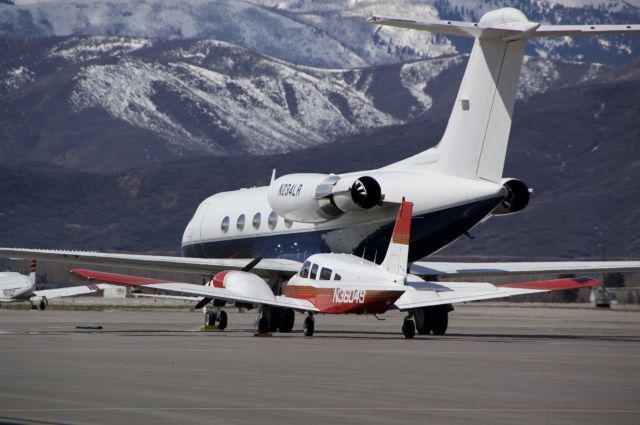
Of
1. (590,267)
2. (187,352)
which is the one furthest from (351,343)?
(590,267)

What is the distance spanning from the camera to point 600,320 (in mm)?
57469

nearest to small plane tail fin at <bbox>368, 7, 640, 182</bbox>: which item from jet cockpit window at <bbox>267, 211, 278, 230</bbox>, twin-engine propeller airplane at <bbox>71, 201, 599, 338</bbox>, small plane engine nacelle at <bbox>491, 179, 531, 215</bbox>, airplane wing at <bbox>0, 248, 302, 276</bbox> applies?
small plane engine nacelle at <bbox>491, 179, 531, 215</bbox>

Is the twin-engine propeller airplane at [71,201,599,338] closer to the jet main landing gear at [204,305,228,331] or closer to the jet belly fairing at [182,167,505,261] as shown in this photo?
the jet belly fairing at [182,167,505,261]

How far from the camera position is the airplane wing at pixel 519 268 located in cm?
3997

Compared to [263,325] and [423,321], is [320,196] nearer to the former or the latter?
[263,325]

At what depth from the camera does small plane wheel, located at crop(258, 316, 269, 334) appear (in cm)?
3822

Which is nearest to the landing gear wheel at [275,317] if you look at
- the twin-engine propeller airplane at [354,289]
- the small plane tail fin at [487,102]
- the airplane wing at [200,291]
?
the twin-engine propeller airplane at [354,289]

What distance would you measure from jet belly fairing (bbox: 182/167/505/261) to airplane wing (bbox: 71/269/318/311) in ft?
10.4

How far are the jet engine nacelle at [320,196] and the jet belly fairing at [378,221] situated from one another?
9 cm

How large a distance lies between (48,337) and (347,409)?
18344 mm

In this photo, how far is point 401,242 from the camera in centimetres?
3350

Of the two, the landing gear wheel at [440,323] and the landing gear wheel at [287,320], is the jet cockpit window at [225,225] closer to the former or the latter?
the landing gear wheel at [287,320]

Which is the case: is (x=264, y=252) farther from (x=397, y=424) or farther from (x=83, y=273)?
(x=397, y=424)

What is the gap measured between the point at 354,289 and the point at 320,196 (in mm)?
5030
